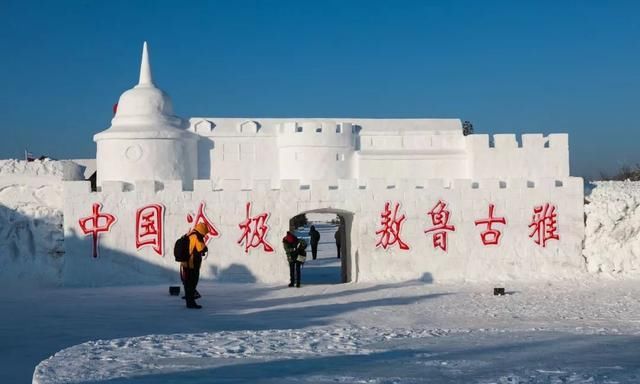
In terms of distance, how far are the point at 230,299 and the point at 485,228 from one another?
7.12 metres

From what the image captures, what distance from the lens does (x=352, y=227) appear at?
17.9m

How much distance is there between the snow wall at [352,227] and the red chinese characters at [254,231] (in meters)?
0.05

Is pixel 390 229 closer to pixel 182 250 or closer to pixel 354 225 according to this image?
pixel 354 225

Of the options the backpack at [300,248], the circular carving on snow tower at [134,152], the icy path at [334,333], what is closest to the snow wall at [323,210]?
the backpack at [300,248]

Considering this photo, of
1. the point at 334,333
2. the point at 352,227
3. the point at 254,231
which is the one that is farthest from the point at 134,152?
the point at 334,333

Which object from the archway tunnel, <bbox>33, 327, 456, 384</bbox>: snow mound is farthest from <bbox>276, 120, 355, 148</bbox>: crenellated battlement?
<bbox>33, 327, 456, 384</bbox>: snow mound

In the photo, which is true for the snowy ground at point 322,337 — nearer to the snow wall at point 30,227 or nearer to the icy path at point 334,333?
the icy path at point 334,333

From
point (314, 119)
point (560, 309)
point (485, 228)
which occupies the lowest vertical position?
point (560, 309)

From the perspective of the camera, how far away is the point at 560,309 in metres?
12.4

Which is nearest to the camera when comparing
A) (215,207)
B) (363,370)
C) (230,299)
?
(363,370)

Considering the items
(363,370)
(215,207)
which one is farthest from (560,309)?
(215,207)

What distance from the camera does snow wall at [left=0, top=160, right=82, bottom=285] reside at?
17547 millimetres

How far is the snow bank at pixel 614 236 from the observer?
18.1 meters

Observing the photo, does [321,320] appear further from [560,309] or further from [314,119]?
[314,119]
